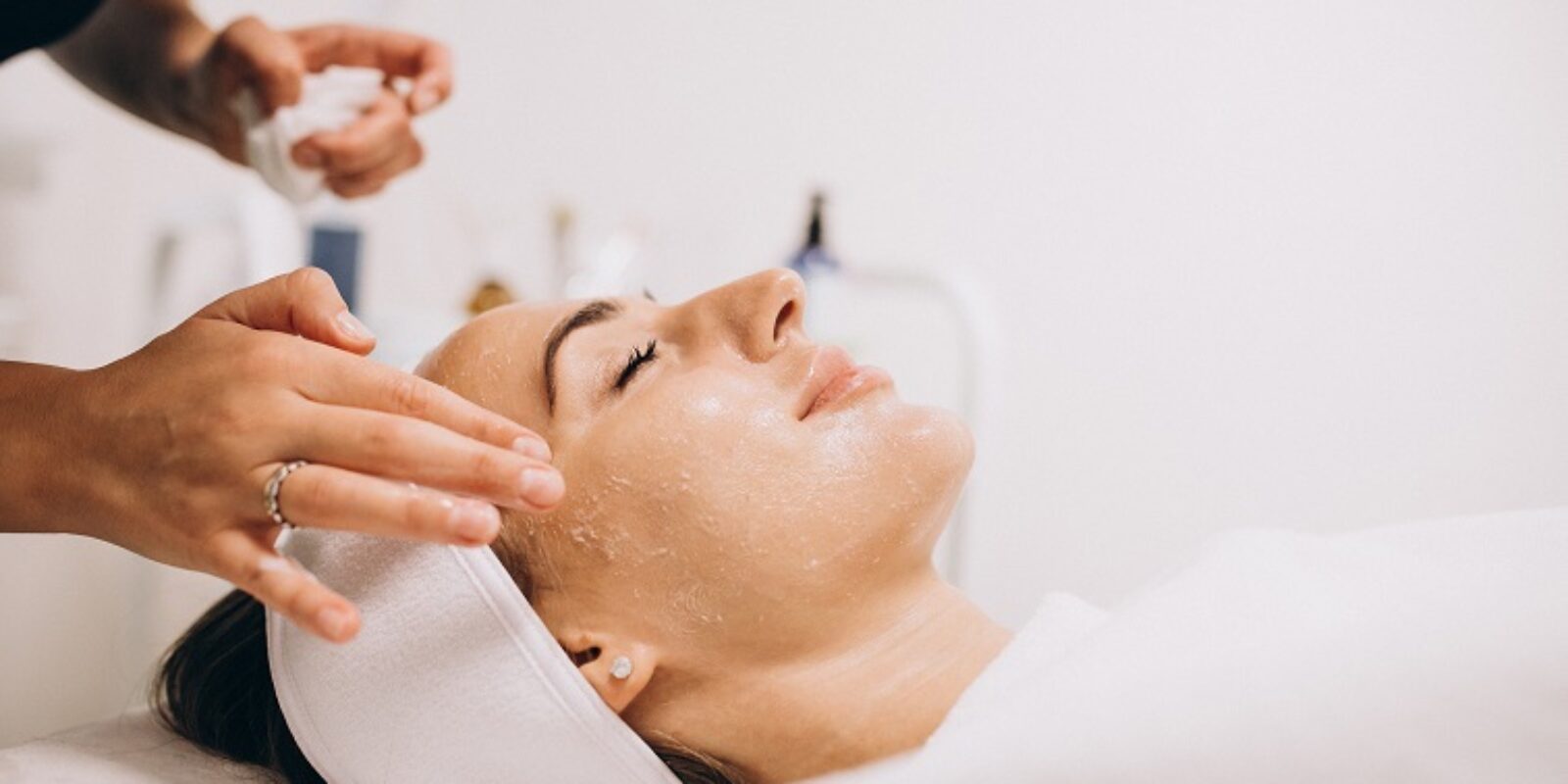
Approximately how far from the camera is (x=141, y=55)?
4.51 feet

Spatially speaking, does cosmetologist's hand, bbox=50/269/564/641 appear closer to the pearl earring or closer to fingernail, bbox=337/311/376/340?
fingernail, bbox=337/311/376/340

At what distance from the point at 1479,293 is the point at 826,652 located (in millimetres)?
1582

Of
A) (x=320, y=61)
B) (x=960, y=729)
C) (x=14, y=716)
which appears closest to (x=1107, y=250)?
(x=320, y=61)

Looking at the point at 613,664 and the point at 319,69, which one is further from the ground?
the point at 319,69

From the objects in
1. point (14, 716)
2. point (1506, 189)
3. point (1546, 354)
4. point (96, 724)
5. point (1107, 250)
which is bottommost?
point (14, 716)

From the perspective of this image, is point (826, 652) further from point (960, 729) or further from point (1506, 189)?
point (1506, 189)

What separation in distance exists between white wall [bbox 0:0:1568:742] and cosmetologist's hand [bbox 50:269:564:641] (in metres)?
1.08

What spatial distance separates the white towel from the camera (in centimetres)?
133

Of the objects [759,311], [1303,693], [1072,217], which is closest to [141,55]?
[759,311]

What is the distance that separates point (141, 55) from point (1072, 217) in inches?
61.7

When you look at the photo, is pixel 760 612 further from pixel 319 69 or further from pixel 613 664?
pixel 319 69

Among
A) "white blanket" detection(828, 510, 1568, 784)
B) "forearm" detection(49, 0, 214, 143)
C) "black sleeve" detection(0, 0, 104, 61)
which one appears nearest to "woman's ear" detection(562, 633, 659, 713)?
"white blanket" detection(828, 510, 1568, 784)

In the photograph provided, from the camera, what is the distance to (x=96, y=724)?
110 cm

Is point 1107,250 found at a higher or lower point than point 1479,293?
lower
